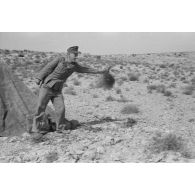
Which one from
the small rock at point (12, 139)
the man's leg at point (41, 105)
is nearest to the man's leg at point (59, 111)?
the man's leg at point (41, 105)

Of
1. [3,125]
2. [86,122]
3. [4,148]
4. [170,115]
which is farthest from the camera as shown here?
[170,115]

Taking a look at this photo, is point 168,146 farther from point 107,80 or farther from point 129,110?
point 129,110

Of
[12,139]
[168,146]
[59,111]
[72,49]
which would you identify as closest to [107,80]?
[72,49]

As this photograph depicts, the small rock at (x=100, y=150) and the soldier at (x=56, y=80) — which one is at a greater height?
the soldier at (x=56, y=80)

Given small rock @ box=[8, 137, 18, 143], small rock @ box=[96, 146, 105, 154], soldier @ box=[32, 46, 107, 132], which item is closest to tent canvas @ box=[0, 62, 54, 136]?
small rock @ box=[8, 137, 18, 143]

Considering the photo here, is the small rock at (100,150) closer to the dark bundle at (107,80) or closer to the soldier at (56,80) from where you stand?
the soldier at (56,80)

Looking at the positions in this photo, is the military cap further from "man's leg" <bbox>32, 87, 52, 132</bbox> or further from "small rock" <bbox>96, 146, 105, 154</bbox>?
"small rock" <bbox>96, 146, 105, 154</bbox>

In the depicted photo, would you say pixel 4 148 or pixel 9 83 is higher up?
pixel 9 83

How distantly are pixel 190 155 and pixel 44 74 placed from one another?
395 centimetres

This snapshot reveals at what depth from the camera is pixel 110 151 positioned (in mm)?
7516

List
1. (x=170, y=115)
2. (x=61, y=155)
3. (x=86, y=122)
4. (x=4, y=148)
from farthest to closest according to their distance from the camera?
1. (x=170, y=115)
2. (x=86, y=122)
3. (x=4, y=148)
4. (x=61, y=155)

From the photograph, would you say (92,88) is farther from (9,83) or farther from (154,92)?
(9,83)

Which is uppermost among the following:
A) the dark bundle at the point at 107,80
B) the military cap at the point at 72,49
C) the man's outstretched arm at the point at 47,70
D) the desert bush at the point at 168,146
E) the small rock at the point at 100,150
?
the military cap at the point at 72,49

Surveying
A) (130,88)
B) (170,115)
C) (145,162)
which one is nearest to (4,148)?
(145,162)
